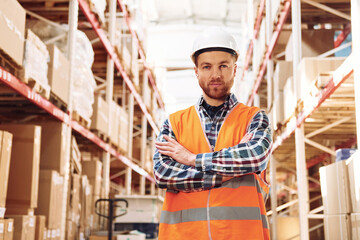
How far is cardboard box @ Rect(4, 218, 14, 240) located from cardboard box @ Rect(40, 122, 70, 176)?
1663 mm

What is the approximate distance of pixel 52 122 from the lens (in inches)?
255

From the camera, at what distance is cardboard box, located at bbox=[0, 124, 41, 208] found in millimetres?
5277

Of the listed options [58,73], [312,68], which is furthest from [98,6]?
[312,68]

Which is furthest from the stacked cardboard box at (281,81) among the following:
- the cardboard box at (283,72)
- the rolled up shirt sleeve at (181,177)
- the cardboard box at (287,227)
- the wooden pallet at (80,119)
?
the rolled up shirt sleeve at (181,177)

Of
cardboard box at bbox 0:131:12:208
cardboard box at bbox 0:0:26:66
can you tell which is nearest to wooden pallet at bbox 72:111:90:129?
cardboard box at bbox 0:0:26:66

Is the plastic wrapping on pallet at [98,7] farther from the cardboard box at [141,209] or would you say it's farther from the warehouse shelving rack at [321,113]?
the cardboard box at [141,209]

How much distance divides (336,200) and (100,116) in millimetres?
4458

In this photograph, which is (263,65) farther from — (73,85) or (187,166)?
(187,166)

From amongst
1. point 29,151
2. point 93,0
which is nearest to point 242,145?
point 29,151

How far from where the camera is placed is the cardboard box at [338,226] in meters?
5.32

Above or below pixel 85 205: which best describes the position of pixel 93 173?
above

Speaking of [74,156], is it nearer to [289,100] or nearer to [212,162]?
[289,100]

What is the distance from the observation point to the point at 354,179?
5.06 m

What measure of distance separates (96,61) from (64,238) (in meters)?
4.97
